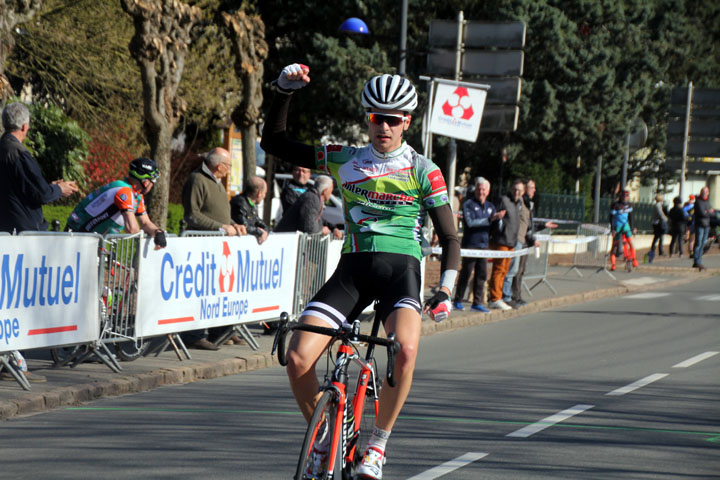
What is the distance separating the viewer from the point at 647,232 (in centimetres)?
4609

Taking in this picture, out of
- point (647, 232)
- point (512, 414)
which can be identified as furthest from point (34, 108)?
point (647, 232)

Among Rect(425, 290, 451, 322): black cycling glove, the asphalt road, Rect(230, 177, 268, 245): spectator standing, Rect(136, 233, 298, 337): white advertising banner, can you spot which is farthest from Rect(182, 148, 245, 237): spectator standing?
Rect(425, 290, 451, 322): black cycling glove

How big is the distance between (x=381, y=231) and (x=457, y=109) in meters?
11.8

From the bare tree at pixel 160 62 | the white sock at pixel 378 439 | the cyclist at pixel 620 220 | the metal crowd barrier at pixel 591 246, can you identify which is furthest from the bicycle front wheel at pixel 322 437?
the cyclist at pixel 620 220

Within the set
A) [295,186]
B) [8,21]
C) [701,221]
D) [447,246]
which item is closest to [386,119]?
[447,246]

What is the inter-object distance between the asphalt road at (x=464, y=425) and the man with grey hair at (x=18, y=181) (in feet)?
5.80

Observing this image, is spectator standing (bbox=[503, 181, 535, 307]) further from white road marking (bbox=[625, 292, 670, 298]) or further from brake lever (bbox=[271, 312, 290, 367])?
brake lever (bbox=[271, 312, 290, 367])

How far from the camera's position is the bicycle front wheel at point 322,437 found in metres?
4.79

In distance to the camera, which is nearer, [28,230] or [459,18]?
[28,230]

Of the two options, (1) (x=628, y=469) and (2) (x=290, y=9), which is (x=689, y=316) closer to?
(1) (x=628, y=469)

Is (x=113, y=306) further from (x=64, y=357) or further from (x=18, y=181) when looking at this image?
(x=18, y=181)

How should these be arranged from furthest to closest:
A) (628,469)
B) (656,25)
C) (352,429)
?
(656,25) → (628,469) → (352,429)

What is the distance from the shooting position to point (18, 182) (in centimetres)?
952

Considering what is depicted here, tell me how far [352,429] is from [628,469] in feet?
6.98
